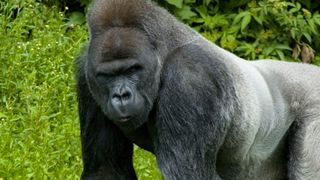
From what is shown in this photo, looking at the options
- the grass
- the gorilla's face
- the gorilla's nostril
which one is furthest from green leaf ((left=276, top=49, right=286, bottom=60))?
the gorilla's nostril

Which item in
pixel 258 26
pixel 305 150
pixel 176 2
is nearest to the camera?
pixel 305 150

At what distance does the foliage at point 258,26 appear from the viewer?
20.7 ft

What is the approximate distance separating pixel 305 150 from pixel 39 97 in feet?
5.56

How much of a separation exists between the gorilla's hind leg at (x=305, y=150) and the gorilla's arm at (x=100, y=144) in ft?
2.42

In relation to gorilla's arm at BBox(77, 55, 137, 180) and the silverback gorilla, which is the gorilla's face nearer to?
the silverback gorilla

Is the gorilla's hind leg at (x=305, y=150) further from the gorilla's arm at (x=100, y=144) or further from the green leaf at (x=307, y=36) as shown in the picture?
the green leaf at (x=307, y=36)

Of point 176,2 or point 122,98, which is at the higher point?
point 122,98

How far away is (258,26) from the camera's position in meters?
6.48

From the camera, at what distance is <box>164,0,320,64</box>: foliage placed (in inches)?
249

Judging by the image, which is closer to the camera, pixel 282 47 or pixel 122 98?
pixel 122 98

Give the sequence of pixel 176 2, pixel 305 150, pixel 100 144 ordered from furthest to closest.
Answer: pixel 176 2 < pixel 305 150 < pixel 100 144

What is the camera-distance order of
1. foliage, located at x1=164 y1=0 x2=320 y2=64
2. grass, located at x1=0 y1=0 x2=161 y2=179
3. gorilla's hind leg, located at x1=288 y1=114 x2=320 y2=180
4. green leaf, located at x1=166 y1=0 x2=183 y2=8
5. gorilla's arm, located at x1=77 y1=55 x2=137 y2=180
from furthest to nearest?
foliage, located at x1=164 y1=0 x2=320 y2=64 → green leaf, located at x1=166 y1=0 x2=183 y2=8 → grass, located at x1=0 y1=0 x2=161 y2=179 → gorilla's hind leg, located at x1=288 y1=114 x2=320 y2=180 → gorilla's arm, located at x1=77 y1=55 x2=137 y2=180

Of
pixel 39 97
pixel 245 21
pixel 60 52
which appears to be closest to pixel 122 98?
pixel 39 97

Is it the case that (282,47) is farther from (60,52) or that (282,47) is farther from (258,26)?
(60,52)
